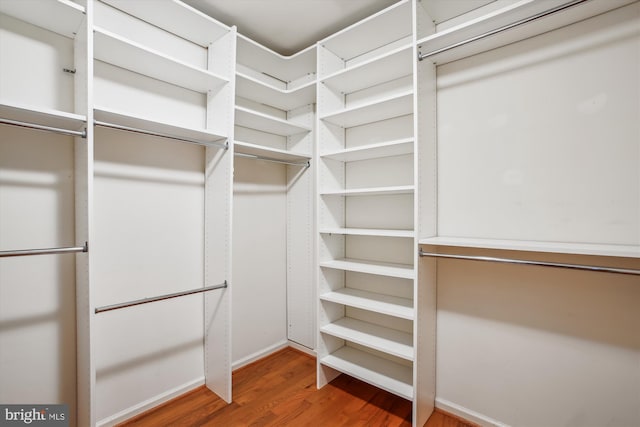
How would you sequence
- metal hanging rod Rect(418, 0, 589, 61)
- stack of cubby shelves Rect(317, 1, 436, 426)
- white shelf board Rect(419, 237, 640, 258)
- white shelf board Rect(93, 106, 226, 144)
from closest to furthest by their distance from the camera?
white shelf board Rect(419, 237, 640, 258)
metal hanging rod Rect(418, 0, 589, 61)
white shelf board Rect(93, 106, 226, 144)
stack of cubby shelves Rect(317, 1, 436, 426)

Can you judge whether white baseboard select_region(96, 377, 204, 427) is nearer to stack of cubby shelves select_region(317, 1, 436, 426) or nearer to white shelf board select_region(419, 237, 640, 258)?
stack of cubby shelves select_region(317, 1, 436, 426)

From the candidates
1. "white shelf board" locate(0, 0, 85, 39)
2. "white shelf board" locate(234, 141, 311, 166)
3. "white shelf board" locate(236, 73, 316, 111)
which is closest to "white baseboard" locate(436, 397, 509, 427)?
"white shelf board" locate(234, 141, 311, 166)

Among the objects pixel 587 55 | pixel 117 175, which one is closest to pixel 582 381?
pixel 587 55

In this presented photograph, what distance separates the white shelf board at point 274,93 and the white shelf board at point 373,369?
86.0 inches

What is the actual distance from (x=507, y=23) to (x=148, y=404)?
3.26 meters

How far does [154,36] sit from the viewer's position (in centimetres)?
203

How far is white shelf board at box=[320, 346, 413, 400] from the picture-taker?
194 cm

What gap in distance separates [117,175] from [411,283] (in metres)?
2.15

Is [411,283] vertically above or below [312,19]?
below

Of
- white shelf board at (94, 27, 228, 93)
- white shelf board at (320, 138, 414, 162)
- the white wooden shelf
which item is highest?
the white wooden shelf

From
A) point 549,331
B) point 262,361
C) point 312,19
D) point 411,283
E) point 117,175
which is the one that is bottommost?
point 262,361

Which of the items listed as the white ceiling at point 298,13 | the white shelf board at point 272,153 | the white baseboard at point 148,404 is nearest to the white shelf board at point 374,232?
the white shelf board at point 272,153

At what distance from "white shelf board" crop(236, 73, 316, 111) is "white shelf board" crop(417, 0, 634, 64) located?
0.99 m

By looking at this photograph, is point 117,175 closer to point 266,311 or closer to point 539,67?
point 266,311
